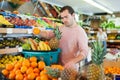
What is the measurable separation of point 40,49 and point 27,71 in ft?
1.61

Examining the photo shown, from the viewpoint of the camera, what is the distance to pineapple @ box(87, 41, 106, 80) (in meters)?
2.09

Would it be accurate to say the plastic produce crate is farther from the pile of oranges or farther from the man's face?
the man's face

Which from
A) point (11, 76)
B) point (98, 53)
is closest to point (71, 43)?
point (98, 53)

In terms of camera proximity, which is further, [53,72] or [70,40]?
[70,40]

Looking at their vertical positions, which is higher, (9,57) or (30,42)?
(30,42)

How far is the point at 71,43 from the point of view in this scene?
354 cm

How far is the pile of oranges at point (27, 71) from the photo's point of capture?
224 cm

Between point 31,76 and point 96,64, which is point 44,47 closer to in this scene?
point 31,76

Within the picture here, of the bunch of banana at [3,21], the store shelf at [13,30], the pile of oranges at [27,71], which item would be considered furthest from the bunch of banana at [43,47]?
the bunch of banana at [3,21]

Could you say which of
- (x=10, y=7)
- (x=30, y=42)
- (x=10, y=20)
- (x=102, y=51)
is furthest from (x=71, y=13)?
(x=10, y=7)

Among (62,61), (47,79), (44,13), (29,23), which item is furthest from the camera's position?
(44,13)

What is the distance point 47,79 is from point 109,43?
5.20 m

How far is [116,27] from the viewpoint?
283 inches

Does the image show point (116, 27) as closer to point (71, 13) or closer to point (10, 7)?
point (10, 7)
